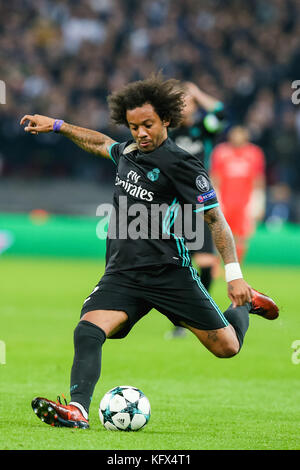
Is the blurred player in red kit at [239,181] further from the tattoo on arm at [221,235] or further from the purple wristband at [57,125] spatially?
the tattoo on arm at [221,235]

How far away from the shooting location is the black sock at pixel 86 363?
198 inches

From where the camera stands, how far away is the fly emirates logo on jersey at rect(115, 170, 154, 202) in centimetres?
535

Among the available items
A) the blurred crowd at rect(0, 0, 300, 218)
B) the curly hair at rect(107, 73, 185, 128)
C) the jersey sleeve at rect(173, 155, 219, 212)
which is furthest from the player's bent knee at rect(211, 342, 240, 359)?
the blurred crowd at rect(0, 0, 300, 218)

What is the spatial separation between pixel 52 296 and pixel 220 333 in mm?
7339

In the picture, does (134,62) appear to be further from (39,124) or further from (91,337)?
(91,337)

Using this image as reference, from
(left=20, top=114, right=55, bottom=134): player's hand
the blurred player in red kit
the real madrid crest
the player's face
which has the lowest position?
the real madrid crest

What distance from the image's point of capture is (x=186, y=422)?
5.37m

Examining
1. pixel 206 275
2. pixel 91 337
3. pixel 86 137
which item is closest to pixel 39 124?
pixel 86 137

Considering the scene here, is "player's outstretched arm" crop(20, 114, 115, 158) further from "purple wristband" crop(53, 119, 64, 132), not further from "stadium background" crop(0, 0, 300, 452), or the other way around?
"stadium background" crop(0, 0, 300, 452)

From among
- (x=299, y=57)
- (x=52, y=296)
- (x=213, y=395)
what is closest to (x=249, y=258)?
(x=299, y=57)

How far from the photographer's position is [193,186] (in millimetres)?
5250

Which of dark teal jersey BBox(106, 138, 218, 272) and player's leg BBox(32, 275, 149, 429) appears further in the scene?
dark teal jersey BBox(106, 138, 218, 272)

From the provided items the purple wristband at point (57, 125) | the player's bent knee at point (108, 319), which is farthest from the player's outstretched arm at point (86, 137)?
the player's bent knee at point (108, 319)

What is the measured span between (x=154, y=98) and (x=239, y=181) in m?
8.93
